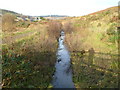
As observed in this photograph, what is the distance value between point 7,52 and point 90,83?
5537mm

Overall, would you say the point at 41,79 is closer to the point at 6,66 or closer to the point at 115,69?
the point at 6,66

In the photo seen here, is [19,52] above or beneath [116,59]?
above

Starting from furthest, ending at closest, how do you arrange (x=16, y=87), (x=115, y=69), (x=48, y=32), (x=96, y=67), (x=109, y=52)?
(x=48, y=32) < (x=109, y=52) < (x=96, y=67) < (x=115, y=69) < (x=16, y=87)

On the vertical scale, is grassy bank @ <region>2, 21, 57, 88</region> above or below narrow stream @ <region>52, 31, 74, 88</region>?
above

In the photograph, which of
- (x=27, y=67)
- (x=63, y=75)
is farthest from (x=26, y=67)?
(x=63, y=75)

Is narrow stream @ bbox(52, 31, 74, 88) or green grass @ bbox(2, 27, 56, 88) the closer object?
green grass @ bbox(2, 27, 56, 88)

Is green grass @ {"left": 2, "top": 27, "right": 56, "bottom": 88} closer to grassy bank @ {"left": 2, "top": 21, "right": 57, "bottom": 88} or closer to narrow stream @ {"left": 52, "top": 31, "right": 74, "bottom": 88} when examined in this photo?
grassy bank @ {"left": 2, "top": 21, "right": 57, "bottom": 88}

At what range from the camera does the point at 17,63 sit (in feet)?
24.9

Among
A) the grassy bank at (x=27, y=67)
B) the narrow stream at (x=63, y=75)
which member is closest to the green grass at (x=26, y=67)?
the grassy bank at (x=27, y=67)

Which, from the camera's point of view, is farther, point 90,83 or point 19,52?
point 19,52

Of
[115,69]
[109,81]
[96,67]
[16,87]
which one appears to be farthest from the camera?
[96,67]

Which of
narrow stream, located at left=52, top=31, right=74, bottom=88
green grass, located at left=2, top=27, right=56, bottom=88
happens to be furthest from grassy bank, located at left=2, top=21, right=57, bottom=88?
narrow stream, located at left=52, top=31, right=74, bottom=88

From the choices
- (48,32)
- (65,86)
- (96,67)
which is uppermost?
(48,32)

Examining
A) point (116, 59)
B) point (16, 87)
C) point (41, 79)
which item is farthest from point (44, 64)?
point (116, 59)
